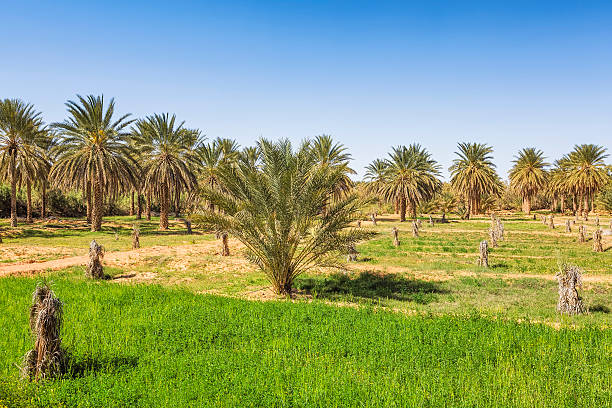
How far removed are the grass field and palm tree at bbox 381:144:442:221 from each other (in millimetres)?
30909

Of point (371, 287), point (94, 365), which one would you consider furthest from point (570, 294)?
point (94, 365)

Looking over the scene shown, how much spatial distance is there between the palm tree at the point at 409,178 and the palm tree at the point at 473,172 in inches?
206

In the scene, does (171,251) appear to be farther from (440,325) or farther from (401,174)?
(401,174)

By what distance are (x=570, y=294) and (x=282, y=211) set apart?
8.18m

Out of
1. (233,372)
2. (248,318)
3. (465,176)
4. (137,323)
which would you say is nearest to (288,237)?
(248,318)

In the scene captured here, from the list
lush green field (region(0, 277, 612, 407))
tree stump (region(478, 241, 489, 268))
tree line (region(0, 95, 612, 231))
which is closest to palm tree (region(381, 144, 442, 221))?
tree line (region(0, 95, 612, 231))

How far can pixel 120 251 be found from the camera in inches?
812

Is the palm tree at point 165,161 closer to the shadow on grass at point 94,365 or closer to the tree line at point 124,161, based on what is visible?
the tree line at point 124,161

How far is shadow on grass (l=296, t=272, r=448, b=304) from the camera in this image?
12.6 meters

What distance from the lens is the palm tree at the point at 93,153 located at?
1163 inches

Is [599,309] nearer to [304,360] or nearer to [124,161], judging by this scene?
[304,360]

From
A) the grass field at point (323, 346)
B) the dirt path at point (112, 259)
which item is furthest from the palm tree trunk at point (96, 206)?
the grass field at point (323, 346)

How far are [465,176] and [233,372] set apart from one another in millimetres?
49920

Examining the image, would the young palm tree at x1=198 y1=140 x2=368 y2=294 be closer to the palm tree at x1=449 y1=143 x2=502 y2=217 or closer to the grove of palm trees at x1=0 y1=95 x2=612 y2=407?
the grove of palm trees at x1=0 y1=95 x2=612 y2=407
